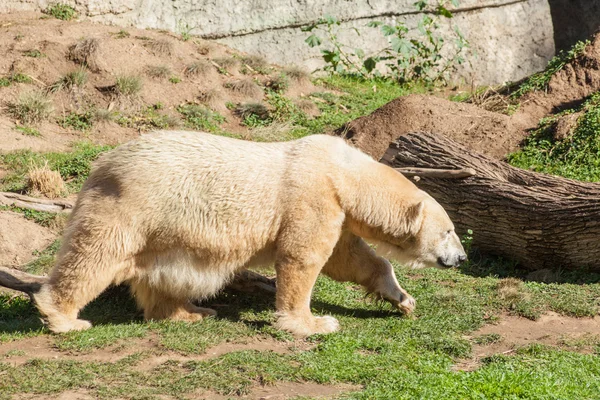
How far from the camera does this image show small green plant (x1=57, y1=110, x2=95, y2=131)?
14523mm

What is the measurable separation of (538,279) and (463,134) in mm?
3934

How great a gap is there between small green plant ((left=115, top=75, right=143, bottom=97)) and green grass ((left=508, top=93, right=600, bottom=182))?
707 cm

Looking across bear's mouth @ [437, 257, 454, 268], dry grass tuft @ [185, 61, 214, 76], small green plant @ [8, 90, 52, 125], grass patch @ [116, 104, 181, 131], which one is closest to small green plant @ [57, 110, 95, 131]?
small green plant @ [8, 90, 52, 125]

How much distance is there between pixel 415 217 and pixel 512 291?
1.52 metres

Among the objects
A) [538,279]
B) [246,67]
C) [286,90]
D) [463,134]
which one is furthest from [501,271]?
[246,67]

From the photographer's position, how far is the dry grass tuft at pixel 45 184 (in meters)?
11.2

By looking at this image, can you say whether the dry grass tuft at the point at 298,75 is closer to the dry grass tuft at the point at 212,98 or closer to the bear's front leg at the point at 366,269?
the dry grass tuft at the point at 212,98

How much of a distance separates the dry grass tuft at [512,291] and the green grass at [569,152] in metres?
3.68

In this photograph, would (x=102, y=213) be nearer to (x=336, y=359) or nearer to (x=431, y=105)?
(x=336, y=359)

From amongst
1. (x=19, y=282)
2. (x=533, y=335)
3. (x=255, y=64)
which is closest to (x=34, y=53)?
(x=255, y=64)

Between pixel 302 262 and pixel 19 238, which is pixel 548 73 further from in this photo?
pixel 19 238

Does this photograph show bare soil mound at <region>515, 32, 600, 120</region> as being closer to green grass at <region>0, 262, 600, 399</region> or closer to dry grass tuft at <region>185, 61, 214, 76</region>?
green grass at <region>0, 262, 600, 399</region>

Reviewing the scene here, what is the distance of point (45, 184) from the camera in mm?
11219

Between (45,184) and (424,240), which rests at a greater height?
(424,240)
